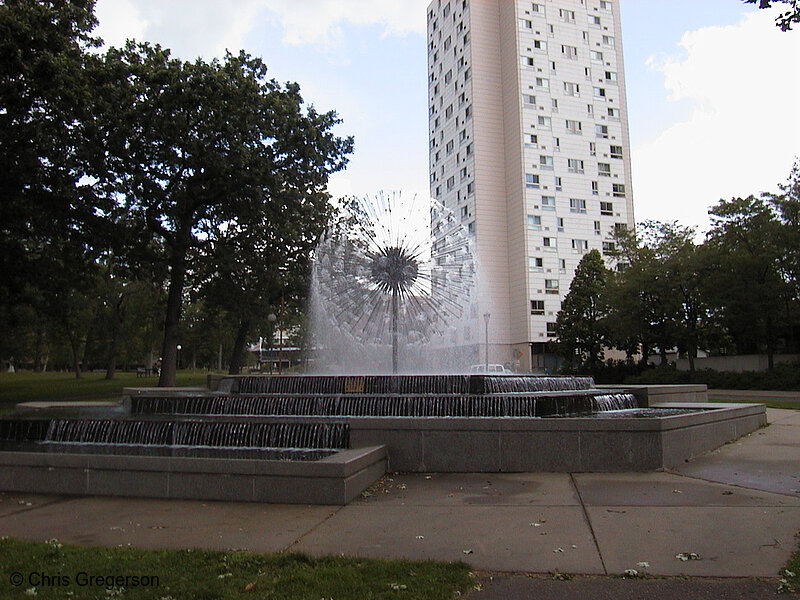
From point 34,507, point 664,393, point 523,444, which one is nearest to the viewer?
point 34,507

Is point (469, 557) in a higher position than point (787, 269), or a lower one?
lower

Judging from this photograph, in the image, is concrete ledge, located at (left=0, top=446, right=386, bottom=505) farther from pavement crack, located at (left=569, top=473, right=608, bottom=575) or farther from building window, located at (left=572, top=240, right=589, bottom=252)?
building window, located at (left=572, top=240, right=589, bottom=252)

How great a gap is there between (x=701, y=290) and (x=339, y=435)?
35684mm

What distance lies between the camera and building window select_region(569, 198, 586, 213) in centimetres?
6519

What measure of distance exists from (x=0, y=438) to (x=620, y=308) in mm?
39802

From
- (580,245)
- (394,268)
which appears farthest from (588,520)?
(580,245)

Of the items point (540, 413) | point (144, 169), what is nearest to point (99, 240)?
point (144, 169)

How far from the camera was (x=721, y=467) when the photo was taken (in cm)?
979

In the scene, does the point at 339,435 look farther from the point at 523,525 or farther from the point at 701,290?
the point at 701,290

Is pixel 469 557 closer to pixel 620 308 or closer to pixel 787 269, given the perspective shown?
pixel 787 269

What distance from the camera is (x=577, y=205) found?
215ft

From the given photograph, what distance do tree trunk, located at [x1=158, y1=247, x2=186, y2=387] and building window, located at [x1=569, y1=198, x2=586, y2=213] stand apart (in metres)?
46.7

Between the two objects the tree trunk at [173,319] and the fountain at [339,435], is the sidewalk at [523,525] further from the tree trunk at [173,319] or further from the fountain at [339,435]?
the tree trunk at [173,319]

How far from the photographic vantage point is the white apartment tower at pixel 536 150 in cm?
6334
